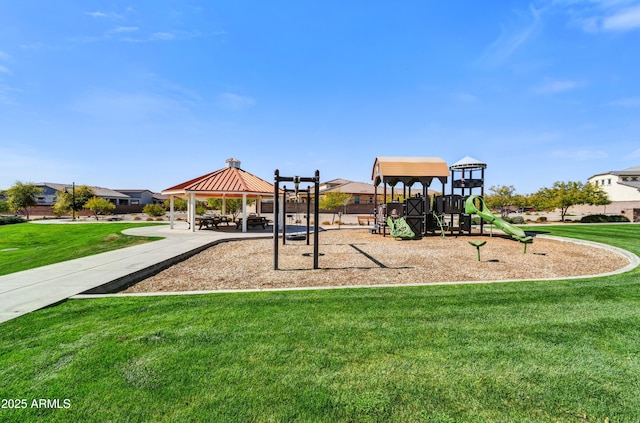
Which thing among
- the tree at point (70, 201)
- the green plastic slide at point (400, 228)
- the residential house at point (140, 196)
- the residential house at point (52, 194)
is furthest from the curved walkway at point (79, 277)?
the residential house at point (140, 196)

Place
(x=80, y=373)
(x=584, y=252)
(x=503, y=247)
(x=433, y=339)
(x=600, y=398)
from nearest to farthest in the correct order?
(x=600, y=398) → (x=80, y=373) → (x=433, y=339) → (x=584, y=252) → (x=503, y=247)

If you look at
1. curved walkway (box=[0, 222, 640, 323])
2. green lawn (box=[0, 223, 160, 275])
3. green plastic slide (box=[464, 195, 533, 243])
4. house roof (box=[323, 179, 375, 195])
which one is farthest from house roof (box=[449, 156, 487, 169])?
house roof (box=[323, 179, 375, 195])

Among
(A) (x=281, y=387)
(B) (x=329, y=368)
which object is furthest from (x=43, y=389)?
(B) (x=329, y=368)

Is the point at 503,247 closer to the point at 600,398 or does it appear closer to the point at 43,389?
the point at 600,398

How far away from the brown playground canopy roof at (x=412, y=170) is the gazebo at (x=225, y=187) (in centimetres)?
713

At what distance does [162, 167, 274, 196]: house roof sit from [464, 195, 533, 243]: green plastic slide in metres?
11.2

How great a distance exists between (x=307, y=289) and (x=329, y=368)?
2775 mm

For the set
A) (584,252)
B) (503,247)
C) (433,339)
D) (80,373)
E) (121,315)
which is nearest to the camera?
(80,373)

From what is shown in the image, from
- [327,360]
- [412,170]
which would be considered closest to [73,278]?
[327,360]

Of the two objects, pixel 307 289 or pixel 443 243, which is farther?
pixel 443 243

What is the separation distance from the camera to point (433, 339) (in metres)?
3.70

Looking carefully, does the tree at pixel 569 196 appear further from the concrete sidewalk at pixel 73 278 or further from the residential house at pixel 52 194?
the residential house at pixel 52 194

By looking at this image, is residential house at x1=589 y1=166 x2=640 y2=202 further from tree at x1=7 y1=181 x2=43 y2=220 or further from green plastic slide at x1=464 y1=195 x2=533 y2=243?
tree at x1=7 y1=181 x2=43 y2=220

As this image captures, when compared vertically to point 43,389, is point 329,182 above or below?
above
